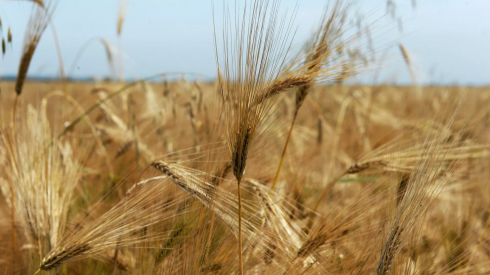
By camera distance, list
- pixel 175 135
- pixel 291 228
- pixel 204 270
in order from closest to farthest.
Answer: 1. pixel 204 270
2. pixel 291 228
3. pixel 175 135

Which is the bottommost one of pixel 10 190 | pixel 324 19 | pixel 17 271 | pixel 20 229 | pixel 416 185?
pixel 17 271

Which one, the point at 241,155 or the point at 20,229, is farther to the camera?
the point at 20,229

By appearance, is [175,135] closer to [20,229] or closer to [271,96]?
[20,229]

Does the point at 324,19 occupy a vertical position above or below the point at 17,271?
above

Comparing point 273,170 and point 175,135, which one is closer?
point 273,170

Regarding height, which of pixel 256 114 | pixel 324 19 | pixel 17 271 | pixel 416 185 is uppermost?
pixel 324 19

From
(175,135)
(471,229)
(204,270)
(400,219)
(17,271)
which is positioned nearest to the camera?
(400,219)

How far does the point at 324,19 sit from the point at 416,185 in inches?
26.3

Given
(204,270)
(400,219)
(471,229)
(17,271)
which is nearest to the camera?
(400,219)

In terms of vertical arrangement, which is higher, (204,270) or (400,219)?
(400,219)

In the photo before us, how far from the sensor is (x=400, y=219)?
2.53 feet

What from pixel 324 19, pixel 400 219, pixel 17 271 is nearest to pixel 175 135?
pixel 17 271

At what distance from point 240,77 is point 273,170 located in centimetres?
78

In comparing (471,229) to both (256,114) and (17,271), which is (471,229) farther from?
(17,271)
